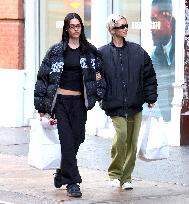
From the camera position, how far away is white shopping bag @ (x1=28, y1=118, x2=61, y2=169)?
945 centimetres

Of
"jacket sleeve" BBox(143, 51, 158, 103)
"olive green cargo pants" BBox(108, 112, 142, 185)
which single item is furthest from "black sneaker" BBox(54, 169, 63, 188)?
"jacket sleeve" BBox(143, 51, 158, 103)

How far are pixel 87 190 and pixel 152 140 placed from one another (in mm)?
895

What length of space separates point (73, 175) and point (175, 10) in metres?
4.75

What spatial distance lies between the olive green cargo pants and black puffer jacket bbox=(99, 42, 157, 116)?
135mm

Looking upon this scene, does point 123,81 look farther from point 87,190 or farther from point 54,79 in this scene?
point 87,190

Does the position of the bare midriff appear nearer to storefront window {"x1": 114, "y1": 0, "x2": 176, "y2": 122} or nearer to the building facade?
storefront window {"x1": 114, "y1": 0, "x2": 176, "y2": 122}

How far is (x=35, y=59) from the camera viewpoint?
15914mm

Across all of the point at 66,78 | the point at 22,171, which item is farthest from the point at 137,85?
the point at 22,171

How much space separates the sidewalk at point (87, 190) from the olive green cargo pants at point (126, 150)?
0.19 meters

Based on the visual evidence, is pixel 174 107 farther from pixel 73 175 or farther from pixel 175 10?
pixel 73 175

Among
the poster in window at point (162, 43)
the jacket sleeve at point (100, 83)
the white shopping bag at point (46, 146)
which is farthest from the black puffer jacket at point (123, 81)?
the poster in window at point (162, 43)

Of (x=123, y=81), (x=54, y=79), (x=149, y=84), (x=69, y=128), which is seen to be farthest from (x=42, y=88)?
(x=149, y=84)

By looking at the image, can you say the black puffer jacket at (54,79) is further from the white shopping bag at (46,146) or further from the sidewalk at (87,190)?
the sidewalk at (87,190)

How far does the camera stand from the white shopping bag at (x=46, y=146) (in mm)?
9453
